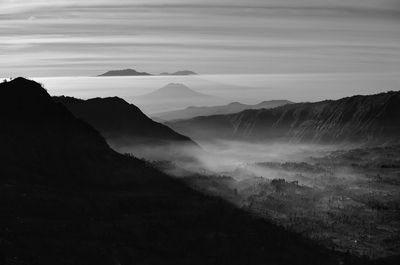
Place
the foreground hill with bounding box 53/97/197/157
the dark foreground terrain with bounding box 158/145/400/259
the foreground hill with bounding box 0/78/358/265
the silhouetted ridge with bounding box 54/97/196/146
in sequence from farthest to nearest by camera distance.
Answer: the silhouetted ridge with bounding box 54/97/196/146, the foreground hill with bounding box 53/97/197/157, the dark foreground terrain with bounding box 158/145/400/259, the foreground hill with bounding box 0/78/358/265

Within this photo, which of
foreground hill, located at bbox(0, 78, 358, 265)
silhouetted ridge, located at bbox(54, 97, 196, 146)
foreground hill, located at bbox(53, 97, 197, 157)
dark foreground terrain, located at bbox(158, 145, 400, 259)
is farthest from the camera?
silhouetted ridge, located at bbox(54, 97, 196, 146)

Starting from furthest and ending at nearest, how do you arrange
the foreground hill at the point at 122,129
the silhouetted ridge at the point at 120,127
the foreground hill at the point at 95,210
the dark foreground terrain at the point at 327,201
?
the silhouetted ridge at the point at 120,127 < the foreground hill at the point at 122,129 < the dark foreground terrain at the point at 327,201 < the foreground hill at the point at 95,210

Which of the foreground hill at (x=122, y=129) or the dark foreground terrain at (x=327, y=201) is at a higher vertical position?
the foreground hill at (x=122, y=129)

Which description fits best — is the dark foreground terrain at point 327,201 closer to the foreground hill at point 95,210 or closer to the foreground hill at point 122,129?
the foreground hill at point 95,210

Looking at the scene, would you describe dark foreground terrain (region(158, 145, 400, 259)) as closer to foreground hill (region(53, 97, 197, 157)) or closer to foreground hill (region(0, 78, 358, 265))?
foreground hill (region(0, 78, 358, 265))

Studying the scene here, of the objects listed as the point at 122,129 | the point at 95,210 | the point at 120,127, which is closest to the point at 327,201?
the point at 95,210

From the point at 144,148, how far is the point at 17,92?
5491 centimetres

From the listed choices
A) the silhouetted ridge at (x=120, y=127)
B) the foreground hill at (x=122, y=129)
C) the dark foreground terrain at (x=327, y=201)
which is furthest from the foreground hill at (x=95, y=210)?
the silhouetted ridge at (x=120, y=127)

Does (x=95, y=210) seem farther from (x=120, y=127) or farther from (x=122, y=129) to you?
(x=120, y=127)

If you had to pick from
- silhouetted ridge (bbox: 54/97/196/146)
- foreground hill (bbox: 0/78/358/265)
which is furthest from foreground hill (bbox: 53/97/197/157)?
foreground hill (bbox: 0/78/358/265)

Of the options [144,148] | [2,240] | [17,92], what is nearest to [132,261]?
[2,240]

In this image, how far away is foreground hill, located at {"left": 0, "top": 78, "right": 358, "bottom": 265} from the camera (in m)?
82.4

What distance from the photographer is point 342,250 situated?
98.6 metres

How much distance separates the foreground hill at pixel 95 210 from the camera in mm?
82438
